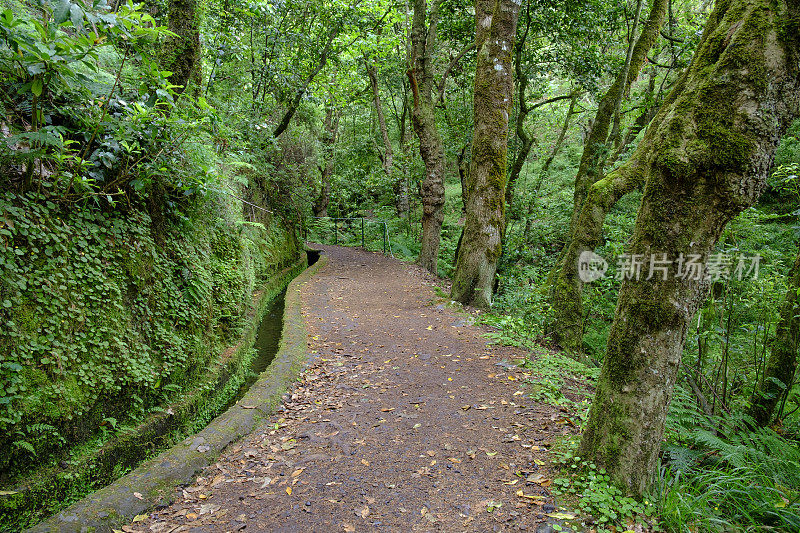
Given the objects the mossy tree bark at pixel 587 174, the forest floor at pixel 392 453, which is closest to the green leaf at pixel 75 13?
the forest floor at pixel 392 453

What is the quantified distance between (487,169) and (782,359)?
16.8 feet

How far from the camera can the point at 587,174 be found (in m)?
8.19

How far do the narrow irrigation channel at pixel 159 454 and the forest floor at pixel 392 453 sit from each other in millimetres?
153

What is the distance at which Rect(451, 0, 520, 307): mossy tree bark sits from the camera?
7.66m

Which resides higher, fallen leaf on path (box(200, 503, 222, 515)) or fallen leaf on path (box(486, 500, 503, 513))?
fallen leaf on path (box(486, 500, 503, 513))

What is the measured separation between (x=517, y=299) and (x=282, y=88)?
843 centimetres

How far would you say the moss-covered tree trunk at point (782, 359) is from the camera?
13.8ft

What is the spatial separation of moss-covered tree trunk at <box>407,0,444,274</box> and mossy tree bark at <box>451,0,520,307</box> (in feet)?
11.5

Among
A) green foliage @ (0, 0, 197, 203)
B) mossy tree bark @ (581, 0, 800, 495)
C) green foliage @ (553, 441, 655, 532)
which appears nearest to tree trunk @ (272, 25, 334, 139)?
green foliage @ (0, 0, 197, 203)

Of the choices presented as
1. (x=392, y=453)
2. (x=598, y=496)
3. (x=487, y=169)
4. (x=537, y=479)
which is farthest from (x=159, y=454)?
(x=487, y=169)

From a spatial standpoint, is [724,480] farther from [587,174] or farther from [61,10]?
[587,174]

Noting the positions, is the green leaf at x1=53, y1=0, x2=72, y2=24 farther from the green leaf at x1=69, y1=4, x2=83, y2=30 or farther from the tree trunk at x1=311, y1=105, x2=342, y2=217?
the tree trunk at x1=311, y1=105, x2=342, y2=217

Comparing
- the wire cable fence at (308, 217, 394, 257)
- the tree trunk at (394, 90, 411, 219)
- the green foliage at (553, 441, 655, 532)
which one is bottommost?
the green foliage at (553, 441, 655, 532)

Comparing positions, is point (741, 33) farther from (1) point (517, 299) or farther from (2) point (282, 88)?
(2) point (282, 88)
